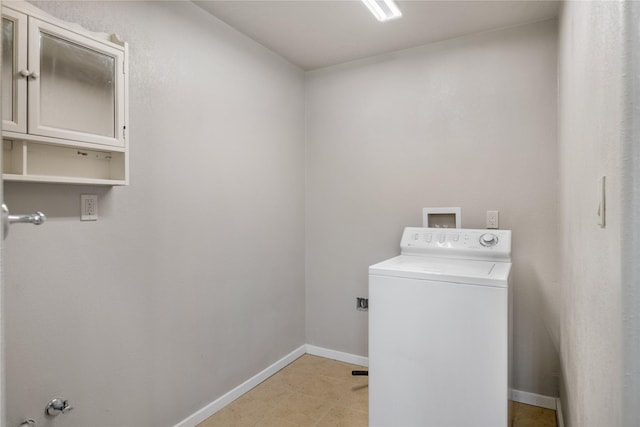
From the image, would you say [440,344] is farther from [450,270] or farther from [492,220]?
→ [492,220]

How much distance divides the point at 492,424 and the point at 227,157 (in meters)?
2.01

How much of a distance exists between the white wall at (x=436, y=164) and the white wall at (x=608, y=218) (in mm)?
1017

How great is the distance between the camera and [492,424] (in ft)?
5.20

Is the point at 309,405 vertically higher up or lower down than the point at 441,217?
lower down

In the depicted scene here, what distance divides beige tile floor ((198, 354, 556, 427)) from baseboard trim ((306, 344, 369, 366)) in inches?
6.0

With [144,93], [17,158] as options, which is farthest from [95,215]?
[144,93]

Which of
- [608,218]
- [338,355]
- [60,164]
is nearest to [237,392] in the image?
[338,355]

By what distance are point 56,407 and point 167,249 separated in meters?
0.80

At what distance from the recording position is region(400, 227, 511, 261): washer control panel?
7.11ft

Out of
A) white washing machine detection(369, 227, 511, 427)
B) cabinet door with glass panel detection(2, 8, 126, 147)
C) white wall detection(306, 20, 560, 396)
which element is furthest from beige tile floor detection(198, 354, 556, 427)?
cabinet door with glass panel detection(2, 8, 126, 147)

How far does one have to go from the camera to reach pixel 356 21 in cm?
228

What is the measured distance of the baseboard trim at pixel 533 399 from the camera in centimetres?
226

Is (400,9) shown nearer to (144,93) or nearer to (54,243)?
(144,93)

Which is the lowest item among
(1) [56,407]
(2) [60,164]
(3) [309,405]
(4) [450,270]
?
(3) [309,405]
